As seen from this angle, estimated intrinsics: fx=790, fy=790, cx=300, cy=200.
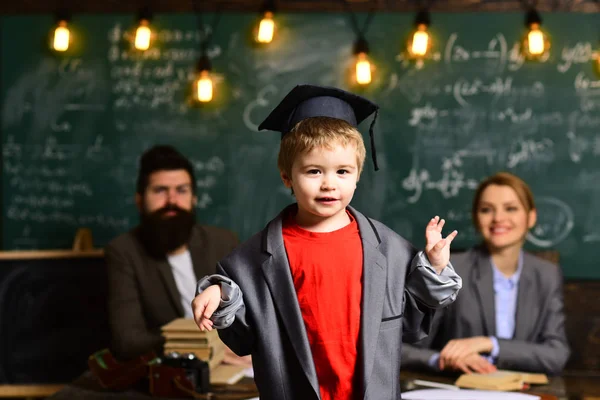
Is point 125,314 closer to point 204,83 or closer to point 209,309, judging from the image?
point 204,83

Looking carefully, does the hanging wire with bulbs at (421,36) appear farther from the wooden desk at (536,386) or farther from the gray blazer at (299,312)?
the gray blazer at (299,312)

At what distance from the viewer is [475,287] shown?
10.9 ft

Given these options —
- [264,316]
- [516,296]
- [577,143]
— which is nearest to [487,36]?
[577,143]

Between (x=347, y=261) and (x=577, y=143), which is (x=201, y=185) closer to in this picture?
(x=577, y=143)

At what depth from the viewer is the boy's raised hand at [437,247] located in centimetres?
172

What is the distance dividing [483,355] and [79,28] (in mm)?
3136

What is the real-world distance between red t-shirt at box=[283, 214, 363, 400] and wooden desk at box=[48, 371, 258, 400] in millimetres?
769

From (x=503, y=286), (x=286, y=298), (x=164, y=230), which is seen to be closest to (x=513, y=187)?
(x=503, y=286)

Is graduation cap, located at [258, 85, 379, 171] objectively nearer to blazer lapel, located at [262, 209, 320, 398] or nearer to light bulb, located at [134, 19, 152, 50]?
blazer lapel, located at [262, 209, 320, 398]

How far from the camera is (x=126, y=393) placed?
2.52 metres

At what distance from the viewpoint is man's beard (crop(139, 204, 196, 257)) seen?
365 centimetres

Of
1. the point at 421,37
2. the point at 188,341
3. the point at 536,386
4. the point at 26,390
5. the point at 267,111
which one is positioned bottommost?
the point at 26,390

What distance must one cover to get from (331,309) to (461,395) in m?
0.82

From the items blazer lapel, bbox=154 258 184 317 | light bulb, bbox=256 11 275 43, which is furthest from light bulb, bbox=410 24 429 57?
blazer lapel, bbox=154 258 184 317
